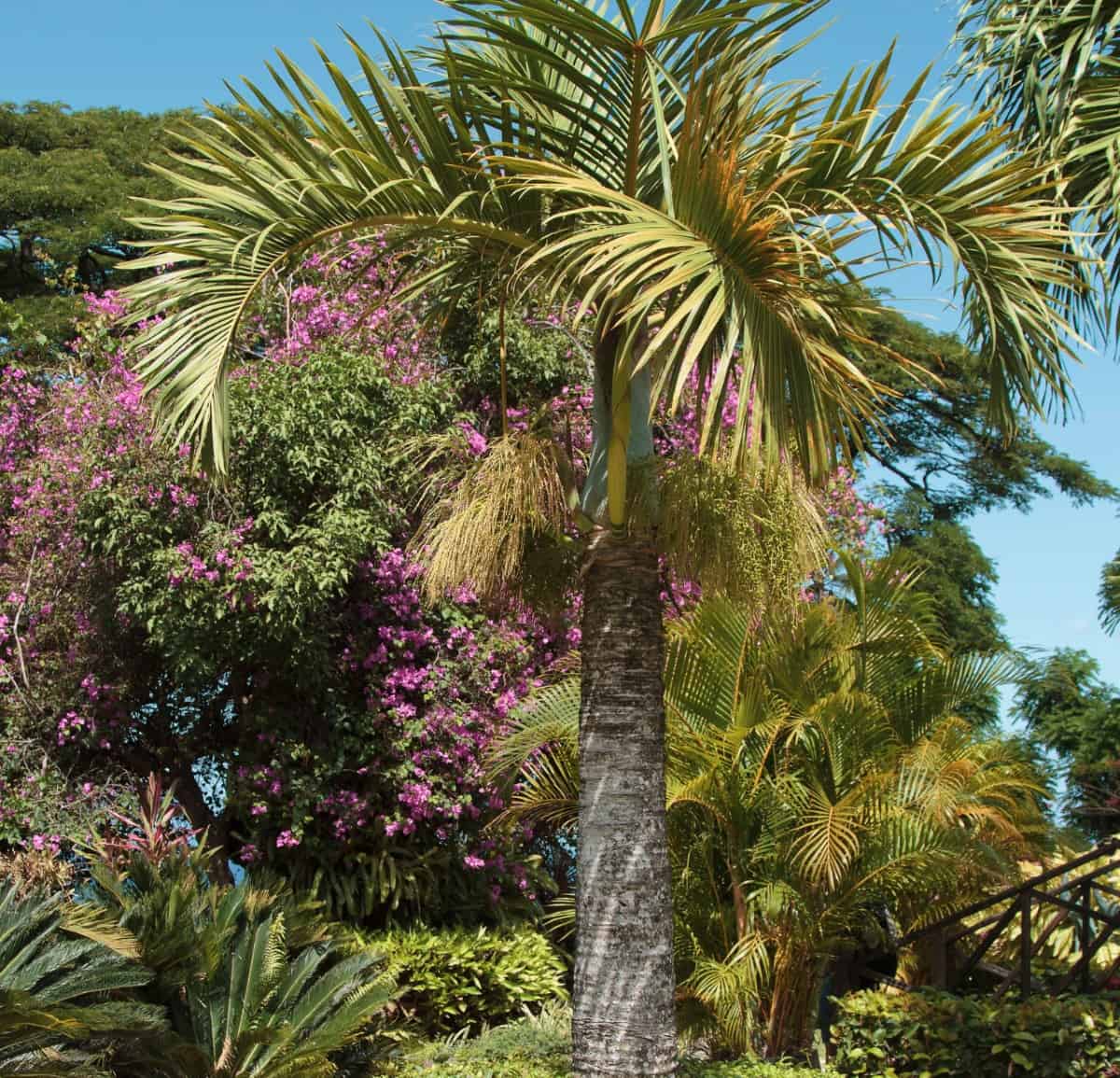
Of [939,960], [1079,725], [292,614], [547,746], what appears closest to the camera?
[939,960]

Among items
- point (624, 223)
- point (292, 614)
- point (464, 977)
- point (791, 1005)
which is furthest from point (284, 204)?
point (464, 977)

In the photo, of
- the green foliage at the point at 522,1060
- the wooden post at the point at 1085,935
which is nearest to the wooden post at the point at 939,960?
the wooden post at the point at 1085,935

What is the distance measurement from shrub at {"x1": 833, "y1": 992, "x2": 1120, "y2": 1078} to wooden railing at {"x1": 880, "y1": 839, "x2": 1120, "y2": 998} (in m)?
0.45

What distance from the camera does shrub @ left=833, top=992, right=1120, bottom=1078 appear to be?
699 cm

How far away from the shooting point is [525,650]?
10.1 meters

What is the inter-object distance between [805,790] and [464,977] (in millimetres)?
3712

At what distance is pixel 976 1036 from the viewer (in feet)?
23.5

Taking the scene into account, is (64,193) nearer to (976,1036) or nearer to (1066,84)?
(1066,84)

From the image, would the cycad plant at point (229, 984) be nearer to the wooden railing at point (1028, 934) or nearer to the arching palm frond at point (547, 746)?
the arching palm frond at point (547, 746)

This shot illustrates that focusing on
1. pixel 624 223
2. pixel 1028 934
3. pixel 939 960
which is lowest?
pixel 939 960

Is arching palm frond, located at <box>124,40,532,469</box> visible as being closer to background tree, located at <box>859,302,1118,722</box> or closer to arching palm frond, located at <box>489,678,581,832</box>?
arching palm frond, located at <box>489,678,581,832</box>

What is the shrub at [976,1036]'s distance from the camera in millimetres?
6992

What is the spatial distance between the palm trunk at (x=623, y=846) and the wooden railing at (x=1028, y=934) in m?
3.40

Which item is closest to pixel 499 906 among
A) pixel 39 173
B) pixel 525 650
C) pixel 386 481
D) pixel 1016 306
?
pixel 525 650
